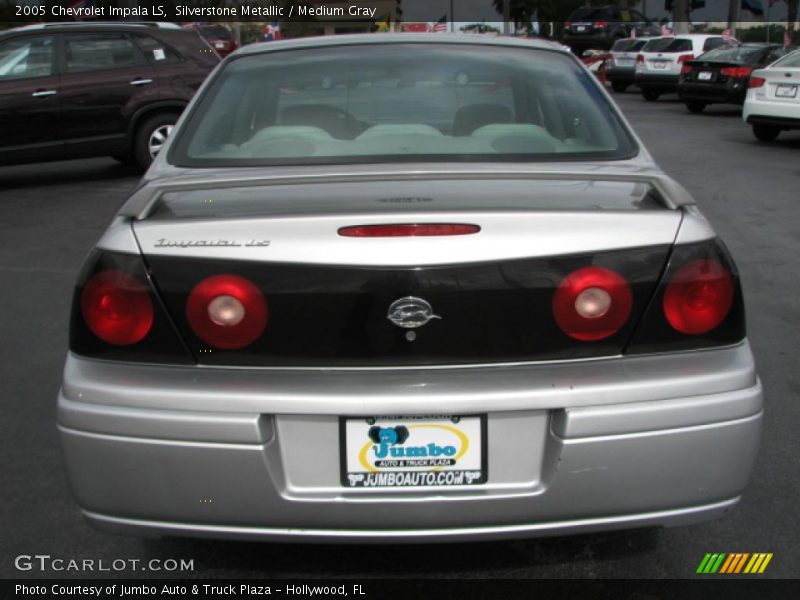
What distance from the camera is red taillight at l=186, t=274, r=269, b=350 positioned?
240cm

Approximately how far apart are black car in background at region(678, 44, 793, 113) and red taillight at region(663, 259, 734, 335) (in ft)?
56.5

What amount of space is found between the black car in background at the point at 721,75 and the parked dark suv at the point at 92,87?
36.2 feet

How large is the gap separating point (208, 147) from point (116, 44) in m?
8.32

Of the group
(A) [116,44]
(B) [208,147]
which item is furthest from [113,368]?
(A) [116,44]

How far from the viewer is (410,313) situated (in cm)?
238

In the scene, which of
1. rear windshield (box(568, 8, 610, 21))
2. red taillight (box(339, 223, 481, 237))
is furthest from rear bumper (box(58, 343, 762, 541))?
rear windshield (box(568, 8, 610, 21))

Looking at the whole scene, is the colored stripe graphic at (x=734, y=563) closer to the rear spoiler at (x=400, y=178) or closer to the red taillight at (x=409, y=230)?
the rear spoiler at (x=400, y=178)

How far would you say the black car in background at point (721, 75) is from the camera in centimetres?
1859

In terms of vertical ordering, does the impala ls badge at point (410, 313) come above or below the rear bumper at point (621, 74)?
above

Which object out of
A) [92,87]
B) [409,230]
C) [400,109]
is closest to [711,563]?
[409,230]

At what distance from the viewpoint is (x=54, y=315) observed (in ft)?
19.1

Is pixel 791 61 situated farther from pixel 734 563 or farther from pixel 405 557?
pixel 405 557

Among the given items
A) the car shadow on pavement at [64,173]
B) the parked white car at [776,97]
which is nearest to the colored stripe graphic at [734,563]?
the car shadow on pavement at [64,173]

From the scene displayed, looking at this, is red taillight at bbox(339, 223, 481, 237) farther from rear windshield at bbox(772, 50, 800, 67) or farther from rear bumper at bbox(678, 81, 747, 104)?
rear bumper at bbox(678, 81, 747, 104)
